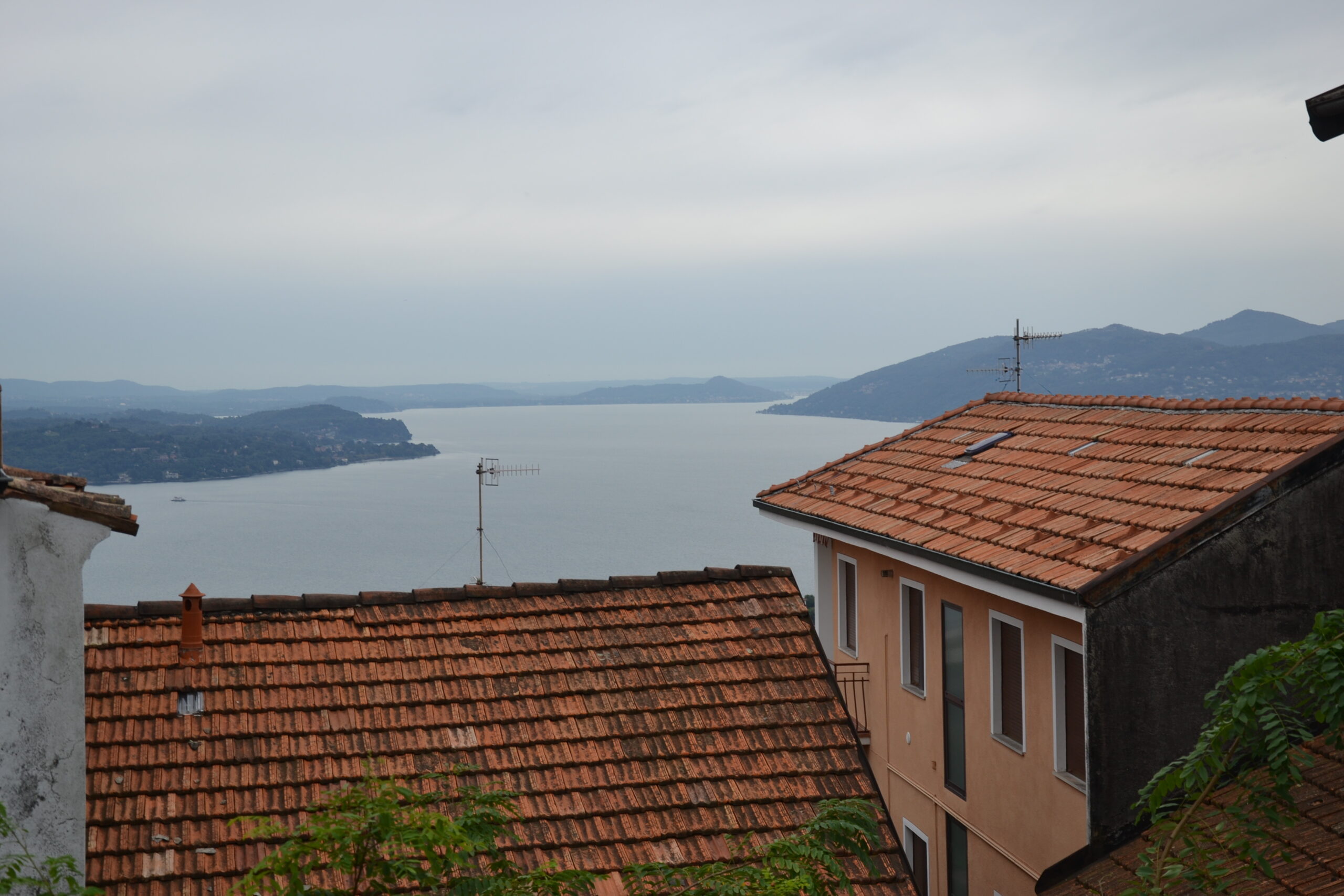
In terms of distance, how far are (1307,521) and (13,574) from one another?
329 inches

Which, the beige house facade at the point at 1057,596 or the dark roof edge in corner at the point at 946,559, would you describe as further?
the beige house facade at the point at 1057,596

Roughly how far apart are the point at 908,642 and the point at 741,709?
188 inches

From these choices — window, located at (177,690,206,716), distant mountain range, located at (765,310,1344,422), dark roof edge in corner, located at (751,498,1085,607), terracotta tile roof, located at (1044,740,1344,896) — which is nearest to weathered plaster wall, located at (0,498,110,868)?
window, located at (177,690,206,716)

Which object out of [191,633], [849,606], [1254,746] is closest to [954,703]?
[849,606]

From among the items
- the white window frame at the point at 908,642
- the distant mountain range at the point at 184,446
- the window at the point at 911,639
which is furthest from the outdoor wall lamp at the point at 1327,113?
the distant mountain range at the point at 184,446

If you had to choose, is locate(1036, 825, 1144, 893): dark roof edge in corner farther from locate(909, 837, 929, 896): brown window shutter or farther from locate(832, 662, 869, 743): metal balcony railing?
locate(832, 662, 869, 743): metal balcony railing

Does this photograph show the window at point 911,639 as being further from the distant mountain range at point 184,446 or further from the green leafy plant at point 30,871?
the distant mountain range at point 184,446

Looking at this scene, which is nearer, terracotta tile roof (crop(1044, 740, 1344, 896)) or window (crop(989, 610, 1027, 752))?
terracotta tile roof (crop(1044, 740, 1344, 896))

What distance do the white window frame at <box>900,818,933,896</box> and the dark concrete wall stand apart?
151 inches

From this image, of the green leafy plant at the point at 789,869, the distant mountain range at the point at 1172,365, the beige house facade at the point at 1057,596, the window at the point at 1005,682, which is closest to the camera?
the green leafy plant at the point at 789,869

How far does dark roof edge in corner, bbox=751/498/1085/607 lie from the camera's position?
7.95 m

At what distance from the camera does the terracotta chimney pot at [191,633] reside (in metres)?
7.70

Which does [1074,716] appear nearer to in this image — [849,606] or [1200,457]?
[1200,457]

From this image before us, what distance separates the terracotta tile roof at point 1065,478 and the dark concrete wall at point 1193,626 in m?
0.34
